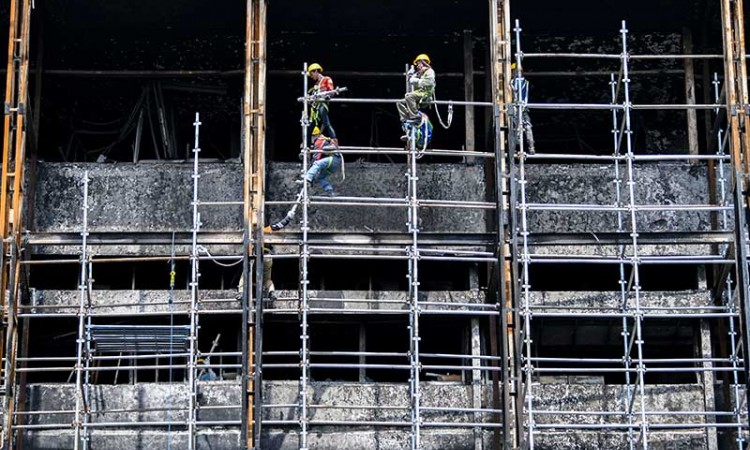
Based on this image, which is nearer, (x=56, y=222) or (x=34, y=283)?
(x=56, y=222)

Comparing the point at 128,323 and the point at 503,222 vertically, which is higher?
the point at 503,222

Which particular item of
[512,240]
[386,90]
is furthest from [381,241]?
[386,90]

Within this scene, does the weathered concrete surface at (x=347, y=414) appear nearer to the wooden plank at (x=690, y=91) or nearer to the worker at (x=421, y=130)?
the worker at (x=421, y=130)

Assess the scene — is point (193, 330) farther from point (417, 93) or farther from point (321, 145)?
point (417, 93)

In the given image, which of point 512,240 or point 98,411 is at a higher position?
point 512,240

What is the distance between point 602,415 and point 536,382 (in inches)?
41.5

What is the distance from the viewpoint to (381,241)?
856 inches

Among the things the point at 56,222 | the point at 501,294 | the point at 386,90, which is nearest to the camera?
the point at 501,294

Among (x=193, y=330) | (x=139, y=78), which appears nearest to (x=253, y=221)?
(x=193, y=330)

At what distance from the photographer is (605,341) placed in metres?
23.8

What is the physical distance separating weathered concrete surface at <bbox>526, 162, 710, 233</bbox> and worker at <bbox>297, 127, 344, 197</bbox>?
9.21 feet

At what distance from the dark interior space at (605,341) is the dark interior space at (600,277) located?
2.43 feet

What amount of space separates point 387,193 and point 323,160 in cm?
151

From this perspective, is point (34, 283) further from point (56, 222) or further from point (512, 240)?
point (512, 240)
